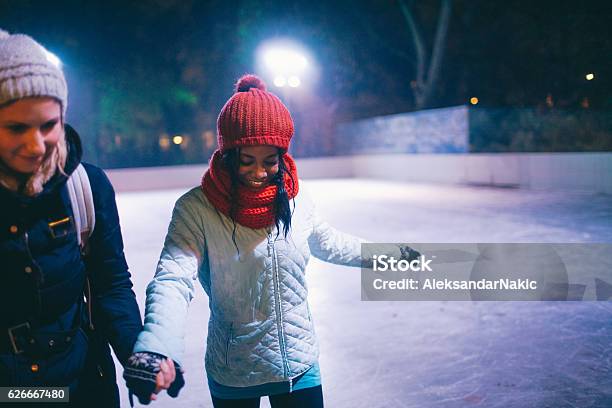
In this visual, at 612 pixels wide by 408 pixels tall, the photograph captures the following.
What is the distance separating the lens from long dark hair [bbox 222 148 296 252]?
1.68 m

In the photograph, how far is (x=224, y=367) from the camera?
65.8 inches

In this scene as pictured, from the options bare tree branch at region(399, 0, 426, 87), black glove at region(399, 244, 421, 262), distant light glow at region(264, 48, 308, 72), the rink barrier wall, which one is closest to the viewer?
black glove at region(399, 244, 421, 262)

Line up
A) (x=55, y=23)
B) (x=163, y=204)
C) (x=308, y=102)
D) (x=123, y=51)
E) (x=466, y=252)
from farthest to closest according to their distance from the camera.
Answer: (x=308, y=102)
(x=123, y=51)
(x=55, y=23)
(x=163, y=204)
(x=466, y=252)

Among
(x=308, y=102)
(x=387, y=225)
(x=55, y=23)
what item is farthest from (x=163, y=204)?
(x=308, y=102)

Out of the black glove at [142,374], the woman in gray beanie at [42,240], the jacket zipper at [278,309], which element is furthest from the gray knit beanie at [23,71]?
the jacket zipper at [278,309]

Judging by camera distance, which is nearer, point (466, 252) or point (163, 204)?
point (466, 252)

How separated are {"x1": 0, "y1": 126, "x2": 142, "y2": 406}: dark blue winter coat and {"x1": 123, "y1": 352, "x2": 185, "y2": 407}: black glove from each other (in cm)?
10

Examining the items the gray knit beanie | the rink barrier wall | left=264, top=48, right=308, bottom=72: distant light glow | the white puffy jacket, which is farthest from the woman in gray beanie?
left=264, top=48, right=308, bottom=72: distant light glow

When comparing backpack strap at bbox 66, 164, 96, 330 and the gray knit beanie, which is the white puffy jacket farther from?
the gray knit beanie

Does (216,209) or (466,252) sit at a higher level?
(216,209)

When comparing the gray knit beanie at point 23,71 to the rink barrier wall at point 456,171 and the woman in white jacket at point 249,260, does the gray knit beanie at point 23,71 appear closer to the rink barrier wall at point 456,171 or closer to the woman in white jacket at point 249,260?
the woman in white jacket at point 249,260

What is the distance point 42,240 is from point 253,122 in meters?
0.68

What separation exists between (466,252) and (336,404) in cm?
395

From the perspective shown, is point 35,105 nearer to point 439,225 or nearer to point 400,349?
point 400,349
